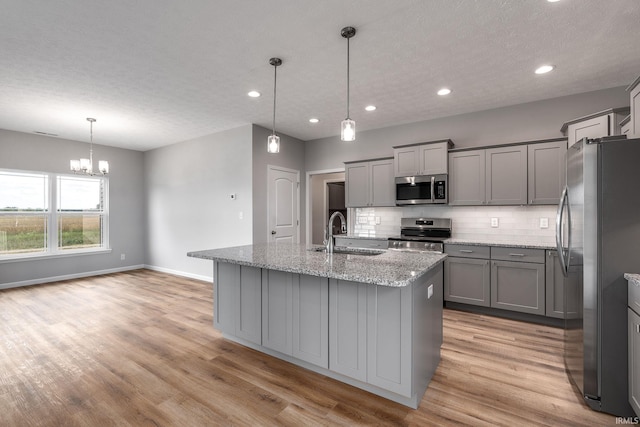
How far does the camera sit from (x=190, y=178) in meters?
5.80

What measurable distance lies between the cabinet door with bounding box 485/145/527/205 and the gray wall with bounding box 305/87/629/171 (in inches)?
13.8

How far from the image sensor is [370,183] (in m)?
4.83

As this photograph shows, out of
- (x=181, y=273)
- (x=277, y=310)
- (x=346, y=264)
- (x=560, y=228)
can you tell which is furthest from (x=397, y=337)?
(x=181, y=273)

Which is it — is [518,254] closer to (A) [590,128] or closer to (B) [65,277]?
(A) [590,128]

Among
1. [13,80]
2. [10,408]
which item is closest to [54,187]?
[13,80]

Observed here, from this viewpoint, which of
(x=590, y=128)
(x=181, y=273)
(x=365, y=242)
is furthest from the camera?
(x=181, y=273)

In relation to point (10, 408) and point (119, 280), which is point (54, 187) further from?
point (10, 408)

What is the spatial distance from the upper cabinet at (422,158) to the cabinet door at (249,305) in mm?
2773

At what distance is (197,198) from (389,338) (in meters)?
4.77

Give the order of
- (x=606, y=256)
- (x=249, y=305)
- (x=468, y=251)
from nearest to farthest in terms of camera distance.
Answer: (x=606, y=256)
(x=249, y=305)
(x=468, y=251)

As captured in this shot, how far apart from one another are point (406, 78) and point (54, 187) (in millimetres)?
6447

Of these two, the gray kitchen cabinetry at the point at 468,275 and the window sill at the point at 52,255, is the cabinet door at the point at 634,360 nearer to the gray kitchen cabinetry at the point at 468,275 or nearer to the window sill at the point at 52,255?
the gray kitchen cabinetry at the point at 468,275

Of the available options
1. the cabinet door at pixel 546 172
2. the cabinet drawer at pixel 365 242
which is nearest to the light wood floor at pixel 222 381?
the cabinet drawer at pixel 365 242

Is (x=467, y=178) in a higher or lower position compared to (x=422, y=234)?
higher
